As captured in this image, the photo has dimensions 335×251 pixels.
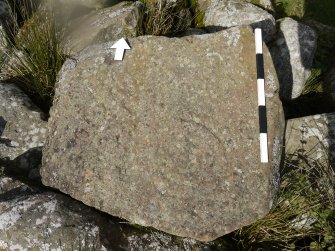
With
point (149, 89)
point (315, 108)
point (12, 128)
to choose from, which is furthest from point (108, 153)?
point (315, 108)

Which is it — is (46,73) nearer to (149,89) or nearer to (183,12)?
(149,89)

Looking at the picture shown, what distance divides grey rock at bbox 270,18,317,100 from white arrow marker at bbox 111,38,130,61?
1.70 metres

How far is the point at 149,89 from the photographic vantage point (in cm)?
310

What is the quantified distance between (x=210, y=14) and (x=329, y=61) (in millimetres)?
1475

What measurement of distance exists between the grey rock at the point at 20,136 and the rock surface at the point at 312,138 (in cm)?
233

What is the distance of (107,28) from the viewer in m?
3.85

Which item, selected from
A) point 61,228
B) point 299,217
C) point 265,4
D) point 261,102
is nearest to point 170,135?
point 261,102

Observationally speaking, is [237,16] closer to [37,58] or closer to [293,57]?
[293,57]

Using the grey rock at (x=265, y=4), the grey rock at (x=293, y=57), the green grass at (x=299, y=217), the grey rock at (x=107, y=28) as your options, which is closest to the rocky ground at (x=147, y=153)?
the green grass at (x=299, y=217)

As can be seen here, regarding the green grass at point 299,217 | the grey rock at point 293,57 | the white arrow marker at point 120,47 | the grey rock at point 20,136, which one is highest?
the white arrow marker at point 120,47

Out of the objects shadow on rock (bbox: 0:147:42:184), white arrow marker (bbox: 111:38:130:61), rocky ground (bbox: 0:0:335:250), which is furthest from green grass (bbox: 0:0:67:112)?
white arrow marker (bbox: 111:38:130:61)

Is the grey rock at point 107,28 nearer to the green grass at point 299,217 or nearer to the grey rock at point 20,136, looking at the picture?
the grey rock at point 20,136

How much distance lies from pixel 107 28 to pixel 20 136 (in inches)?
55.8

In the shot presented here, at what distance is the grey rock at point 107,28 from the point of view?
3.82 m
